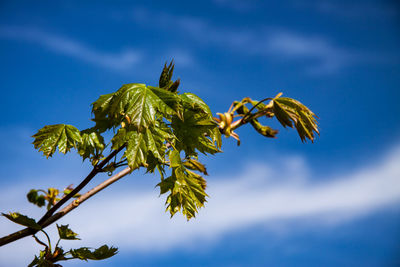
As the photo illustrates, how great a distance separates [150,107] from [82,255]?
63cm

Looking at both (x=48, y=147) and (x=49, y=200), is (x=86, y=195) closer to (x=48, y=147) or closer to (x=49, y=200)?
(x=48, y=147)

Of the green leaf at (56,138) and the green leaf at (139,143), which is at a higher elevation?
the green leaf at (56,138)

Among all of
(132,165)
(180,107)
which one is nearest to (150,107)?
(180,107)

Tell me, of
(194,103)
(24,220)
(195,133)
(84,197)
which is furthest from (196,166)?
(24,220)

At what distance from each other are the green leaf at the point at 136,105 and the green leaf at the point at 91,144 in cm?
11

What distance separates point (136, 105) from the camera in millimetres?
1221

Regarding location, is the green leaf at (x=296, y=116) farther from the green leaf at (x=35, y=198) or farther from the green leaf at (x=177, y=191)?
the green leaf at (x=35, y=198)

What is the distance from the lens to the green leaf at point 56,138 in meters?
1.44

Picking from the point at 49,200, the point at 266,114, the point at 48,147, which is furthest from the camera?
the point at 266,114

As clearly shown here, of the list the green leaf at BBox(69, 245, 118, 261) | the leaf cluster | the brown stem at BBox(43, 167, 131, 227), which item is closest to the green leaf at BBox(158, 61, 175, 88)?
the leaf cluster

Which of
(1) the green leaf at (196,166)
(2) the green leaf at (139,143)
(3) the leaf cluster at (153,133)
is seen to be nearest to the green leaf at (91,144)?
(3) the leaf cluster at (153,133)

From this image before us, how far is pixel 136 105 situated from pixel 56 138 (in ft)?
1.53

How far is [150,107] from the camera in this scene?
124 centimetres

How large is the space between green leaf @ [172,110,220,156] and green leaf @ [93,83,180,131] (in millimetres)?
99
